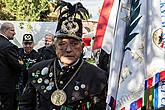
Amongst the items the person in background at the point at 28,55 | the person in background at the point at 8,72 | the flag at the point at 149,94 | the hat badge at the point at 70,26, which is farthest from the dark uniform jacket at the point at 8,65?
the flag at the point at 149,94

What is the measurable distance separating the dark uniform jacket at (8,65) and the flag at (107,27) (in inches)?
140

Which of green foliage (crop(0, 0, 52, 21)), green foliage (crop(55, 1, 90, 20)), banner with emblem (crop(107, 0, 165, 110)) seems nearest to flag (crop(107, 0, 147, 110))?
banner with emblem (crop(107, 0, 165, 110))

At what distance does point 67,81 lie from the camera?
3061 mm

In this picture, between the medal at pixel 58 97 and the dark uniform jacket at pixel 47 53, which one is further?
the dark uniform jacket at pixel 47 53

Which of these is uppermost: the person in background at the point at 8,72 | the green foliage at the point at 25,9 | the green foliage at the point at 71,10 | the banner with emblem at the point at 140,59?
the green foliage at the point at 25,9

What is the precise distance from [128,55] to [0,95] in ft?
13.8

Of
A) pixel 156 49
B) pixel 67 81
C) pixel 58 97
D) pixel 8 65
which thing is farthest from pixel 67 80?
pixel 8 65

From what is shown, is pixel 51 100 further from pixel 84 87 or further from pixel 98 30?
pixel 98 30

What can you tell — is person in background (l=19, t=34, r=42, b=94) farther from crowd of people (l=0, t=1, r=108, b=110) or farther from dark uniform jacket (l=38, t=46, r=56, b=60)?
crowd of people (l=0, t=1, r=108, b=110)

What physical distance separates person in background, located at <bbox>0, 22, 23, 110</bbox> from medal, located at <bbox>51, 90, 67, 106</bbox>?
337 cm

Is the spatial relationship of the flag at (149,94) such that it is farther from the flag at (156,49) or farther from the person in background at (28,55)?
the person in background at (28,55)

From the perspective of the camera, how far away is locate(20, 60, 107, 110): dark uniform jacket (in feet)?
9.76

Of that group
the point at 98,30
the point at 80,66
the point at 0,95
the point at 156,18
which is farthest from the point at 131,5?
the point at 0,95

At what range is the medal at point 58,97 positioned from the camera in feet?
9.74
